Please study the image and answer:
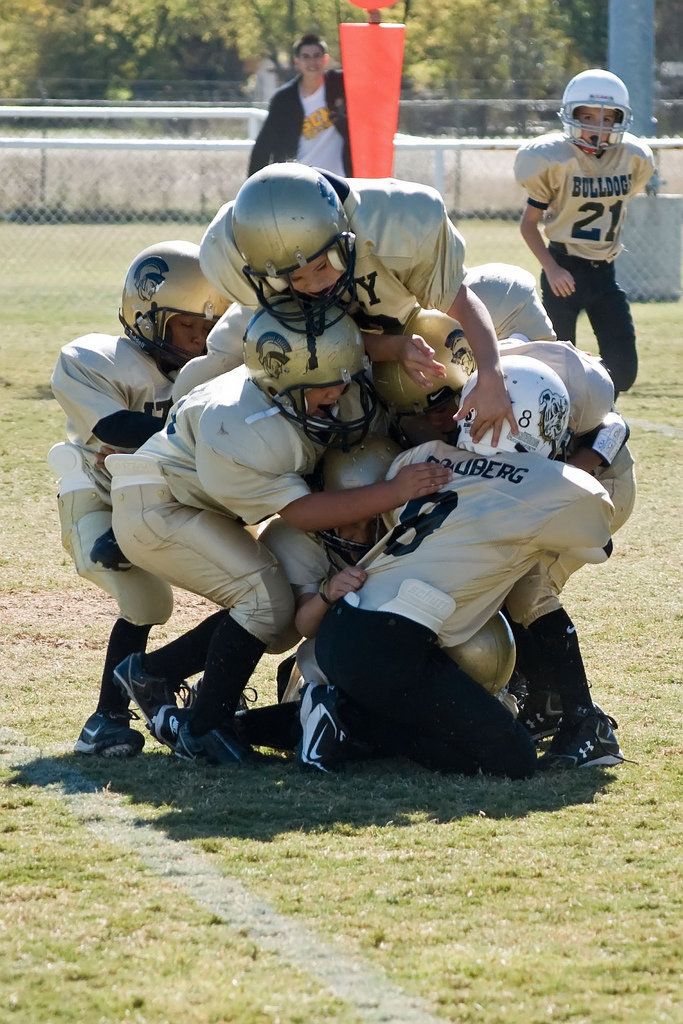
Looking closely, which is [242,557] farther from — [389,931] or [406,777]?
[389,931]

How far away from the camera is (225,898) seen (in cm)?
270

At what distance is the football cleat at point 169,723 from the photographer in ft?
11.8

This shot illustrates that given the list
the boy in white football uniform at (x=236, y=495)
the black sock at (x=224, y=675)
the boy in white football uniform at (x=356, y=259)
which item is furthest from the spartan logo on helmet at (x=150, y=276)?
the black sock at (x=224, y=675)

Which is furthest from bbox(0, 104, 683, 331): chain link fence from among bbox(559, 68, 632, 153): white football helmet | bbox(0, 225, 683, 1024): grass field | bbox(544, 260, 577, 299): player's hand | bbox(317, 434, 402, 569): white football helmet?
bbox(0, 225, 683, 1024): grass field

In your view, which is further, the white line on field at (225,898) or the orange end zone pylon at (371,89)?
the orange end zone pylon at (371,89)

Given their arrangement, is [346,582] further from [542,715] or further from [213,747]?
[542,715]

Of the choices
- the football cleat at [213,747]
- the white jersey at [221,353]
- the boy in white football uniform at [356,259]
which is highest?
the boy in white football uniform at [356,259]

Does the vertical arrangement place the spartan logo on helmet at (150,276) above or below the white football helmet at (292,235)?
below

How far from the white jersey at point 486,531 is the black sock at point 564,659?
0.66ft

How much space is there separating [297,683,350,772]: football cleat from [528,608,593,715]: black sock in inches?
22.7

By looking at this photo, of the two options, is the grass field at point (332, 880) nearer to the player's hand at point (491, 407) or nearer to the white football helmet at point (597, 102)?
the player's hand at point (491, 407)

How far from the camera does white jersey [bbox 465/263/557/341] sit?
4.10m

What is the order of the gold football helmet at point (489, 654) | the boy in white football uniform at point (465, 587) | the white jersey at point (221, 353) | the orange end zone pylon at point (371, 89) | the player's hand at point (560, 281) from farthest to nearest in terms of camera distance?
the orange end zone pylon at point (371, 89) < the player's hand at point (560, 281) < the white jersey at point (221, 353) < the gold football helmet at point (489, 654) < the boy in white football uniform at point (465, 587)

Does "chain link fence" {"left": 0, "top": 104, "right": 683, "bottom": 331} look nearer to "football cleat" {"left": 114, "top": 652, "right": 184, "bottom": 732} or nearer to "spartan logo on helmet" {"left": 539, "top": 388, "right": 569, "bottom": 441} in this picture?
"football cleat" {"left": 114, "top": 652, "right": 184, "bottom": 732}
